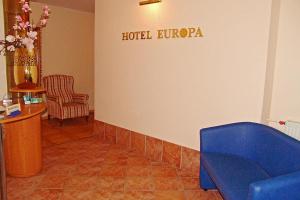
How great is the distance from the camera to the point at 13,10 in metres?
3.98

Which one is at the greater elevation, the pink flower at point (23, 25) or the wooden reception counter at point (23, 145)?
the pink flower at point (23, 25)

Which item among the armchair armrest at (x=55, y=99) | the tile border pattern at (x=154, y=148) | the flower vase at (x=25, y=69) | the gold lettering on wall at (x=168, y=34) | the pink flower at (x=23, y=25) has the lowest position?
the tile border pattern at (x=154, y=148)

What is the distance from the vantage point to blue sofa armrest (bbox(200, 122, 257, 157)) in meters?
2.65

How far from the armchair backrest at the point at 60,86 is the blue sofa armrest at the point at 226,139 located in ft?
13.0

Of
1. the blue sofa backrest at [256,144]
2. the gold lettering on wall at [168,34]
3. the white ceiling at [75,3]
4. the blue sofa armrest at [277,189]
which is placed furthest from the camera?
the white ceiling at [75,3]

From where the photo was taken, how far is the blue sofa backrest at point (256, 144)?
2.16m

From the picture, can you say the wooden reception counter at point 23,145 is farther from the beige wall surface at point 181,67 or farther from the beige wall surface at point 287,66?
the beige wall surface at point 287,66

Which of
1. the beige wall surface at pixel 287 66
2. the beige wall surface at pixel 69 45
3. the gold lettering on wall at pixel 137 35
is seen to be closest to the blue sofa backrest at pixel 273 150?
the beige wall surface at pixel 287 66

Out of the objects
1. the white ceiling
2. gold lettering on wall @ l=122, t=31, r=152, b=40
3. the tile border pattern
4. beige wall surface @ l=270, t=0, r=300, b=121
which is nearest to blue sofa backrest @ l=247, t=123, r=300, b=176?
beige wall surface @ l=270, t=0, r=300, b=121

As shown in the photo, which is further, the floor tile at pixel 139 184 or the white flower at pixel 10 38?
the floor tile at pixel 139 184

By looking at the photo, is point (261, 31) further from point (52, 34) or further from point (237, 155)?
point (52, 34)

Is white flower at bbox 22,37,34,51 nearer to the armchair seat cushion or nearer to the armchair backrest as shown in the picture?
the armchair seat cushion

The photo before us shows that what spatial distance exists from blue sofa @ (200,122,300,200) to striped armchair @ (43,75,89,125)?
350cm

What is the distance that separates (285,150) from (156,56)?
2.04 metres
